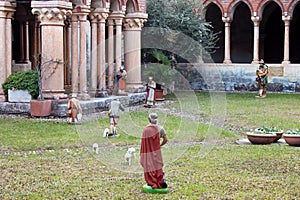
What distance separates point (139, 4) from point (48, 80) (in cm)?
645

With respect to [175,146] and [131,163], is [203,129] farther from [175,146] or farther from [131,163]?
[131,163]

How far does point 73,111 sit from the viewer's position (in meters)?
14.7

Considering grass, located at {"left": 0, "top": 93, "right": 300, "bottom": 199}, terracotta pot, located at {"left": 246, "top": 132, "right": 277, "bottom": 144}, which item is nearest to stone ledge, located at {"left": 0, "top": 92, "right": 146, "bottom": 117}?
grass, located at {"left": 0, "top": 93, "right": 300, "bottom": 199}

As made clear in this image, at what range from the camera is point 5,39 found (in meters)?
17.1

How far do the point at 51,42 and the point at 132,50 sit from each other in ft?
19.9

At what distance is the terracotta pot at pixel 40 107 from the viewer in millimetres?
15984

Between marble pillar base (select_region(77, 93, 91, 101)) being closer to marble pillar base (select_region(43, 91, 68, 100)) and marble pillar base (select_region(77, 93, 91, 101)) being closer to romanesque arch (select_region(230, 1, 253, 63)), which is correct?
marble pillar base (select_region(43, 91, 68, 100))

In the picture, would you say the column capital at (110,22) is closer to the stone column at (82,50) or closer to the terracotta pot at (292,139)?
the stone column at (82,50)

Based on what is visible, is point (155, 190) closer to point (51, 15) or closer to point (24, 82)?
point (51, 15)

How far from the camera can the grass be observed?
837 centimetres

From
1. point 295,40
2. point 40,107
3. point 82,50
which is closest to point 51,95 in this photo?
point 40,107

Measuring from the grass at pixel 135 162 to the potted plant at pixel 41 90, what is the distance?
0.67m

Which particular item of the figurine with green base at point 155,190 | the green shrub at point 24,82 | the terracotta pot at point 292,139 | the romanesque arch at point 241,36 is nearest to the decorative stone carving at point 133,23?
the green shrub at point 24,82

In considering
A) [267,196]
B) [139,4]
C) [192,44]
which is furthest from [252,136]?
[192,44]
